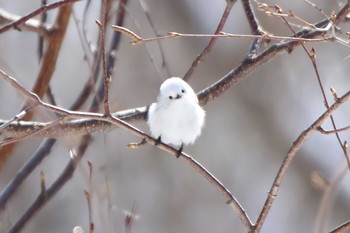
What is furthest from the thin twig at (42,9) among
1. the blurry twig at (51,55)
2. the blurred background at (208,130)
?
the blurred background at (208,130)

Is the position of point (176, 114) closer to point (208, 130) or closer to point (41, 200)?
point (41, 200)

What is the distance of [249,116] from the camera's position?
3918 mm

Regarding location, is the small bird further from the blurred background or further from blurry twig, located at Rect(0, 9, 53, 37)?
the blurred background

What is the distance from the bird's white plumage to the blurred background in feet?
6.85

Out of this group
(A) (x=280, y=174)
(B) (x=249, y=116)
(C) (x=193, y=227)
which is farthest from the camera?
(B) (x=249, y=116)

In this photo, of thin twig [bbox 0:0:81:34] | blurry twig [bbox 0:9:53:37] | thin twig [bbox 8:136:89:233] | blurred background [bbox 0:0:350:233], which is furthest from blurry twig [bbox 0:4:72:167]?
blurred background [bbox 0:0:350:233]

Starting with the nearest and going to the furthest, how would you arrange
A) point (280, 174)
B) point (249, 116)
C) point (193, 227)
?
point (280, 174)
point (193, 227)
point (249, 116)

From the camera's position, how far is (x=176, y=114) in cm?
155

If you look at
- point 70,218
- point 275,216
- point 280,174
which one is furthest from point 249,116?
point 280,174

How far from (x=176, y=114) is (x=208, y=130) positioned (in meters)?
2.44

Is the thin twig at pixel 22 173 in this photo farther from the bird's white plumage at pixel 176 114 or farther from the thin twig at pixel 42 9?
the thin twig at pixel 42 9

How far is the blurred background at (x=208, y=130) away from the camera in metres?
3.71

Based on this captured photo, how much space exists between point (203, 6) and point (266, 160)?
93 cm

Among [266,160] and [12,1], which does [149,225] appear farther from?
[12,1]
